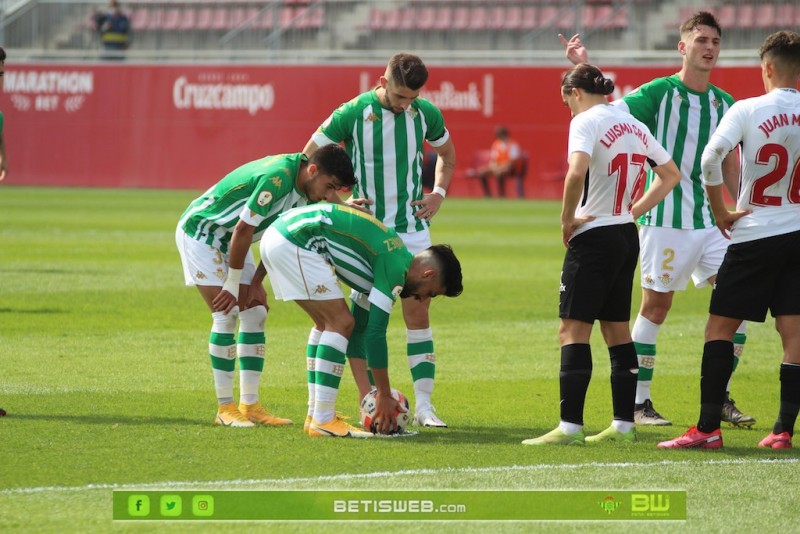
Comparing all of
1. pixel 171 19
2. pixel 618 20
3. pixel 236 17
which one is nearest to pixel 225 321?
pixel 618 20

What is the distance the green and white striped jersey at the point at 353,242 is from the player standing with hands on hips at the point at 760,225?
1645mm

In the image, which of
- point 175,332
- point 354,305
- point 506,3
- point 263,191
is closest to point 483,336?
point 175,332

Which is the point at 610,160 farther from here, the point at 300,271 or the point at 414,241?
the point at 300,271

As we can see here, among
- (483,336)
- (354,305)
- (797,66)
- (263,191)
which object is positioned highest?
(797,66)

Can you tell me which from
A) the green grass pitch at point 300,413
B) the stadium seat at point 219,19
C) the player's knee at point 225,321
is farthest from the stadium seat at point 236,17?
the player's knee at point 225,321

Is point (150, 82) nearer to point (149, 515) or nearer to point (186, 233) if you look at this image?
point (186, 233)

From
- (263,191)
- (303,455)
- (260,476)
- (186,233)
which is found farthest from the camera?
(186,233)

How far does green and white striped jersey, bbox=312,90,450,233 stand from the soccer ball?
1097 mm

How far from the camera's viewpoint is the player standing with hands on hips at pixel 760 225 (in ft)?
21.7

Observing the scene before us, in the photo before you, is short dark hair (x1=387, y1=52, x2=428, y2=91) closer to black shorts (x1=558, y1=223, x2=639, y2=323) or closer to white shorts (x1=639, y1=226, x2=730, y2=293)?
black shorts (x1=558, y1=223, x2=639, y2=323)

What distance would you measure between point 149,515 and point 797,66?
3.93m

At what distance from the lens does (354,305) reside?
24.7 feet

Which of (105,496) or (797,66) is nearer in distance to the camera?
(105,496)

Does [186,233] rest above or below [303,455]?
above
